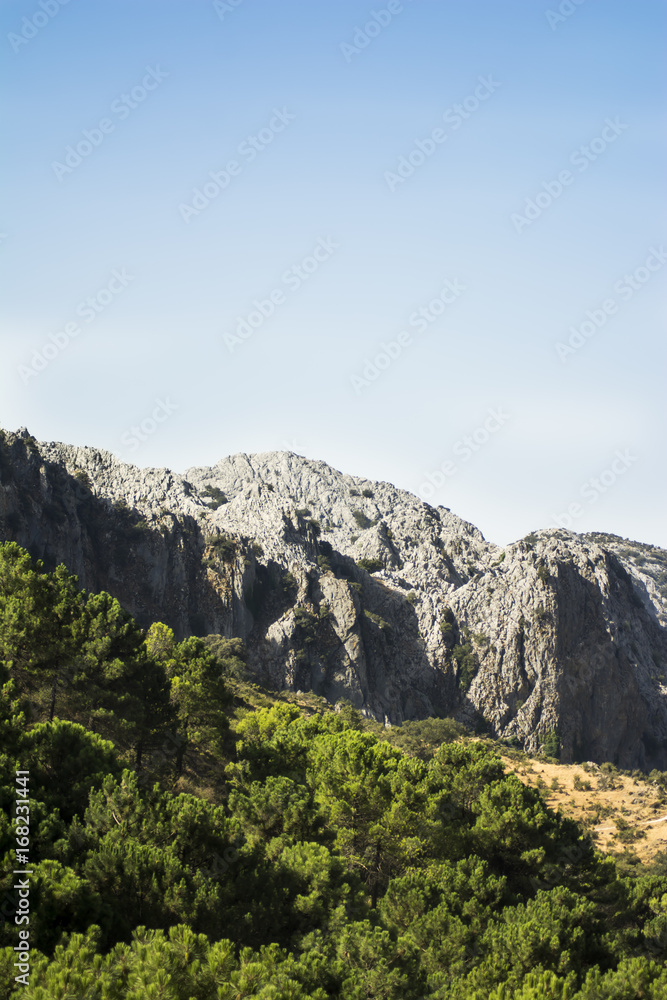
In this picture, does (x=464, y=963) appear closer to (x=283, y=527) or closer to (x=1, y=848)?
(x=1, y=848)

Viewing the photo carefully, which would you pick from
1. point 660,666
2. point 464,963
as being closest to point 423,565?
point 660,666

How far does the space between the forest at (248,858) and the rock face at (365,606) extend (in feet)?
171

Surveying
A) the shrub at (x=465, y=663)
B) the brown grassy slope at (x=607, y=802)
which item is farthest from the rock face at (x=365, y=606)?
the brown grassy slope at (x=607, y=802)

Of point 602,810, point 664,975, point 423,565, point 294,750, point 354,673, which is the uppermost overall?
point 423,565

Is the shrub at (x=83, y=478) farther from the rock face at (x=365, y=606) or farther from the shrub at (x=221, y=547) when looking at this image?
the shrub at (x=221, y=547)

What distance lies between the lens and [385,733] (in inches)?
2813

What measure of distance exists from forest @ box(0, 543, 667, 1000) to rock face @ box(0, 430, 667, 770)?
5214 cm

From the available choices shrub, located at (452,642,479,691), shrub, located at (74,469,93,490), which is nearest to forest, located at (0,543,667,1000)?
shrub, located at (74,469,93,490)

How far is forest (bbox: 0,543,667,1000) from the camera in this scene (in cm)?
1795

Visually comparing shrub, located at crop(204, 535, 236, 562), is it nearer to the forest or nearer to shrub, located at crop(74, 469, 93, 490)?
shrub, located at crop(74, 469, 93, 490)

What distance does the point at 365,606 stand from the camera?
116 metres

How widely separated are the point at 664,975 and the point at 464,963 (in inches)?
232

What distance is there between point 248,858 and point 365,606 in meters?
91.7

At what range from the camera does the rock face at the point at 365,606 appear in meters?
96.5
